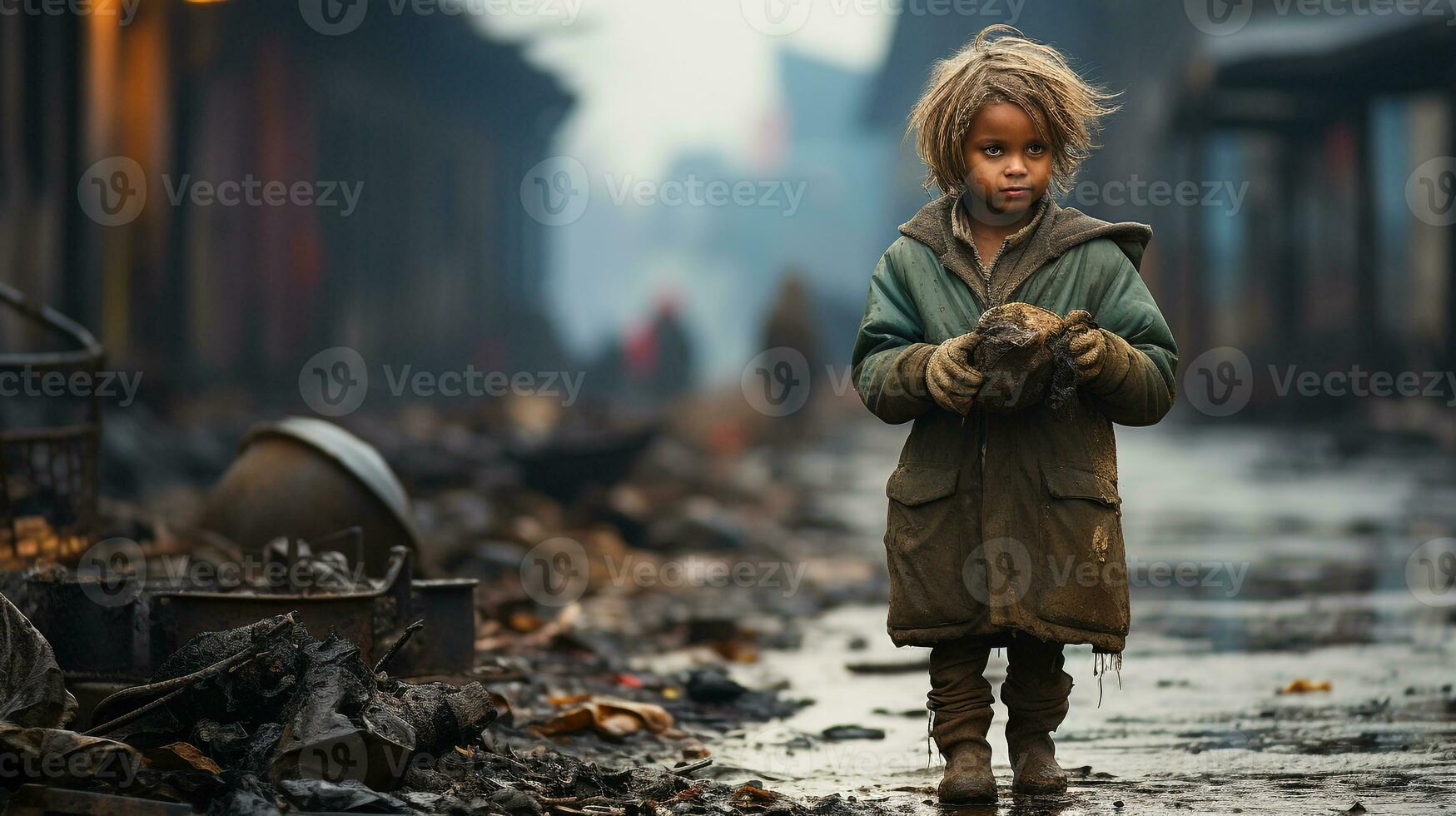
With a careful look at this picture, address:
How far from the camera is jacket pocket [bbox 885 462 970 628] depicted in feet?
11.9

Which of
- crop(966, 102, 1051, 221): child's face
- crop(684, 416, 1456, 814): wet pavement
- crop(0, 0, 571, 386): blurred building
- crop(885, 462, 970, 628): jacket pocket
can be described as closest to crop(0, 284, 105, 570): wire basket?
crop(684, 416, 1456, 814): wet pavement

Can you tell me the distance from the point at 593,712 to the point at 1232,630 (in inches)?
132

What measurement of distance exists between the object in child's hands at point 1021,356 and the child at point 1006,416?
5cm

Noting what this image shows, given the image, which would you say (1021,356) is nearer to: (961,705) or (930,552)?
(930,552)

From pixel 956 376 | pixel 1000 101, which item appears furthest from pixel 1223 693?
pixel 1000 101

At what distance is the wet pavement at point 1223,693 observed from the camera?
3719mm

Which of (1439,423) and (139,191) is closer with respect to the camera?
(139,191)

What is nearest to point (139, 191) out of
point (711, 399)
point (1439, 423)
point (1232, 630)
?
point (1232, 630)

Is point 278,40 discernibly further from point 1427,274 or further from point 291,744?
point 291,744

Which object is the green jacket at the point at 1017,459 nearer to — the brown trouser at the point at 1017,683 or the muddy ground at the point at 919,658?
the brown trouser at the point at 1017,683

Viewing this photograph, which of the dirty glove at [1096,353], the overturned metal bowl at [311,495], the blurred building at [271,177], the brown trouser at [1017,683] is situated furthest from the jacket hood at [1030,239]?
the blurred building at [271,177]

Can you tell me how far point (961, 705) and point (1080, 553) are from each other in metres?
0.51

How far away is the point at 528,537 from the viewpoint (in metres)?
Result: 9.80

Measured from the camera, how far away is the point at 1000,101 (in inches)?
143
